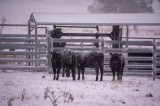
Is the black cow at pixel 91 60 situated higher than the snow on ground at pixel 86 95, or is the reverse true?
the black cow at pixel 91 60

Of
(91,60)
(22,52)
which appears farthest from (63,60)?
(22,52)

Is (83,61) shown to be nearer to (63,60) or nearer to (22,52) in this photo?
(63,60)

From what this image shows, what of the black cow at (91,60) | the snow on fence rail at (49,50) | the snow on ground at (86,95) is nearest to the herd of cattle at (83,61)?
the black cow at (91,60)

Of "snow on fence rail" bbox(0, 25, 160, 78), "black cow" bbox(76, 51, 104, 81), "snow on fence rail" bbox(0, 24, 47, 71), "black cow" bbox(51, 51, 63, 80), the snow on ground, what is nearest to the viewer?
the snow on ground

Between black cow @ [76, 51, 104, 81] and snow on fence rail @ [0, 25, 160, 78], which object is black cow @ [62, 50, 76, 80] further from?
snow on fence rail @ [0, 25, 160, 78]

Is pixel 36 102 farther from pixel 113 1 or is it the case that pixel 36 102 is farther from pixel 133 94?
pixel 113 1

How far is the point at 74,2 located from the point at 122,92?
102288mm

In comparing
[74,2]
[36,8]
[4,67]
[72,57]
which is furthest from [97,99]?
[74,2]

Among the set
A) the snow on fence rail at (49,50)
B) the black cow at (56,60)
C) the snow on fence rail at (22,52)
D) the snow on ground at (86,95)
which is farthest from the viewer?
the snow on fence rail at (22,52)

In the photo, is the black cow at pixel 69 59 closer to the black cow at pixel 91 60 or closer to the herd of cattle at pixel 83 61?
the herd of cattle at pixel 83 61

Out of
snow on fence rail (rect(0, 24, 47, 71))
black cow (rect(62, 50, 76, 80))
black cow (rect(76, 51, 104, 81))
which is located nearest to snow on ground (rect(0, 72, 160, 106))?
black cow (rect(76, 51, 104, 81))

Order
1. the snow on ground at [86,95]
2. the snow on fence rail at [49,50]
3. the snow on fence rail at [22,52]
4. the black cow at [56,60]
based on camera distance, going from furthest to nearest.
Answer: the snow on fence rail at [22,52]
the snow on fence rail at [49,50]
the black cow at [56,60]
the snow on ground at [86,95]

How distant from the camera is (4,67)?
17156mm

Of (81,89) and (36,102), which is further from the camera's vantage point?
(81,89)
